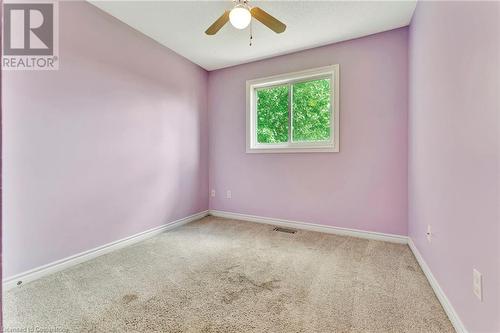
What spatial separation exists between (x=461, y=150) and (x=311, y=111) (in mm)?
2105

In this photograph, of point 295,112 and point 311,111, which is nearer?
point 311,111

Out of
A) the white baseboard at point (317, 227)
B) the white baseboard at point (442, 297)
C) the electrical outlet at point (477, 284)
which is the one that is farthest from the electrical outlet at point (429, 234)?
the white baseboard at point (317, 227)

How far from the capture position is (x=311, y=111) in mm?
3361

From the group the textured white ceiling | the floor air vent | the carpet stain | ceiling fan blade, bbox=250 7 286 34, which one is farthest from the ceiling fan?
the floor air vent

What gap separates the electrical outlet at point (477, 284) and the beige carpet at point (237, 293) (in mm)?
390

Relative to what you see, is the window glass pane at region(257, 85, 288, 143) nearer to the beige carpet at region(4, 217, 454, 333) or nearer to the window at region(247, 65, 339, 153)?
the window at region(247, 65, 339, 153)

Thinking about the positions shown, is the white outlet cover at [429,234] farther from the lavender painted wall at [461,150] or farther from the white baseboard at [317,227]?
the white baseboard at [317,227]

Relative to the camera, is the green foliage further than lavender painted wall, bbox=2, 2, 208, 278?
Yes

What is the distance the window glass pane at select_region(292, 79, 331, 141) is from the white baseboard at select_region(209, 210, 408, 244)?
3.92 ft

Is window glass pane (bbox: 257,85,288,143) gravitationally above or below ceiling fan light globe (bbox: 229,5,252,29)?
below

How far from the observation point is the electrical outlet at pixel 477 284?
46.7 inches

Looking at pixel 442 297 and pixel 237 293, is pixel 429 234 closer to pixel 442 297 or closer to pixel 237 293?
pixel 442 297

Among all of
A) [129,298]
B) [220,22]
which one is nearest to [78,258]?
[129,298]

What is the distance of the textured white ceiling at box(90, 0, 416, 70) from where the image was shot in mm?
2354
